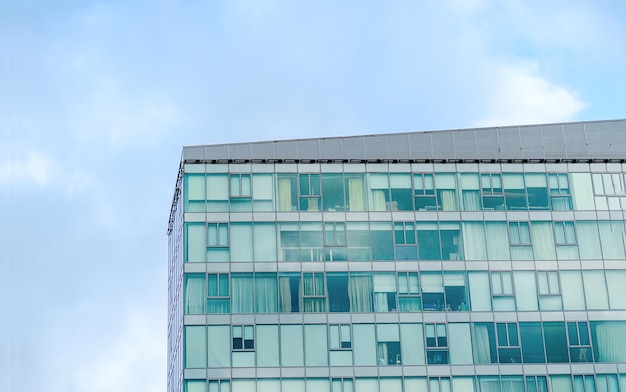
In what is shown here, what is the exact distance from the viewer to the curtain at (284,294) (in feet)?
222

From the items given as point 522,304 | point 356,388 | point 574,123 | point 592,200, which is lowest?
point 356,388

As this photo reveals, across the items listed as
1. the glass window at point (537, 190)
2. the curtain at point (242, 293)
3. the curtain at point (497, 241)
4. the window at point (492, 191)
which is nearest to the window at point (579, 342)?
the curtain at point (497, 241)

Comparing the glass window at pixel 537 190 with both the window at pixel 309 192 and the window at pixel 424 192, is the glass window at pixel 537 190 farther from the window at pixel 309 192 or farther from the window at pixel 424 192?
the window at pixel 309 192

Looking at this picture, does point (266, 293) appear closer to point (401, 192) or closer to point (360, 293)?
point (360, 293)

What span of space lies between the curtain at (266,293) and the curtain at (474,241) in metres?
10.6

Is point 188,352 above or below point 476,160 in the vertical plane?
below

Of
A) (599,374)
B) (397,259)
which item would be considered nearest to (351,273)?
(397,259)

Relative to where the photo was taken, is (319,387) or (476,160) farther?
(476,160)

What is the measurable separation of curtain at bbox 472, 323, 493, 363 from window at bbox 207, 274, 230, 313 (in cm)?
1318

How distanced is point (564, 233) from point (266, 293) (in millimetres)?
16763

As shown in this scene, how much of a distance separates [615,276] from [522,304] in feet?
18.1

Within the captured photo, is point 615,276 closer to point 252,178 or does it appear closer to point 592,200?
point 592,200

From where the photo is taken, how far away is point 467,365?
6725 centimetres

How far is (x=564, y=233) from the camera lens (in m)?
70.4
